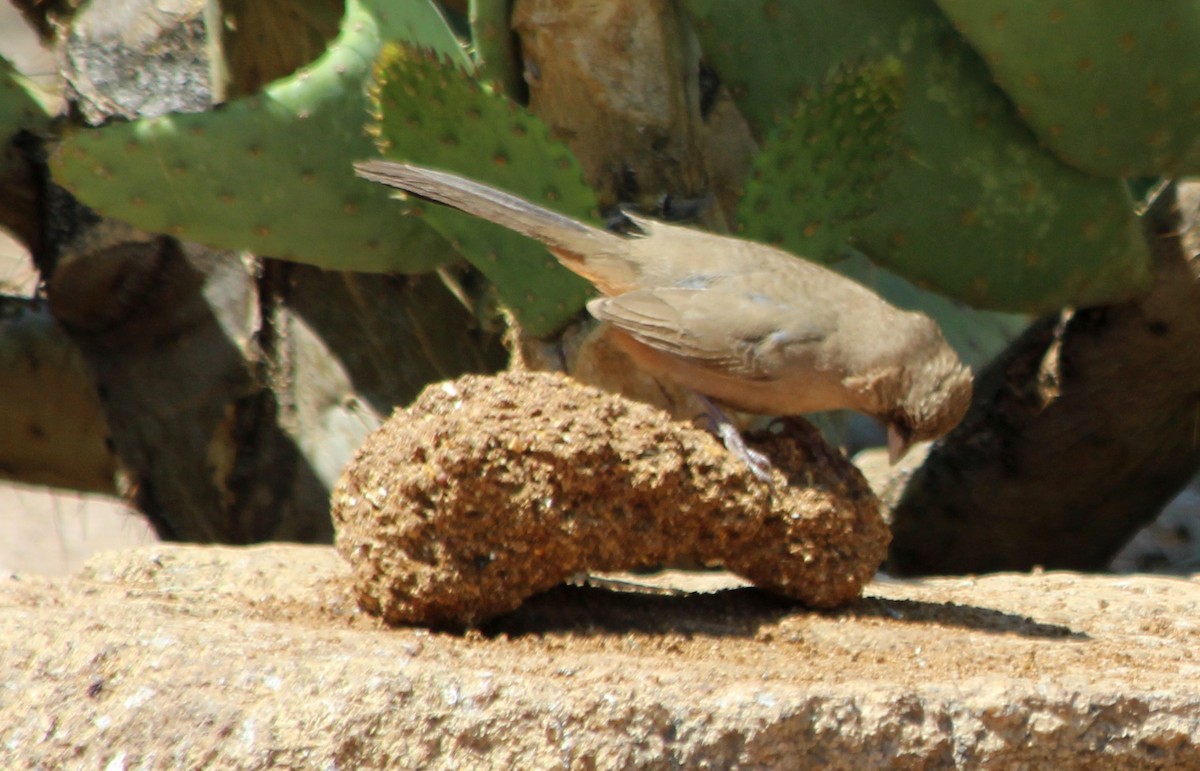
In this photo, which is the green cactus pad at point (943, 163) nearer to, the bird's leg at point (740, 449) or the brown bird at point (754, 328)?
the brown bird at point (754, 328)

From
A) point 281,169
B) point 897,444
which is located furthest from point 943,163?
point 281,169

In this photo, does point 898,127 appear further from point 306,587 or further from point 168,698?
point 168,698

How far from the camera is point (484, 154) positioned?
3.18 meters

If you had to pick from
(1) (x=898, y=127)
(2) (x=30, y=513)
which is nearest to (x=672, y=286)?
(1) (x=898, y=127)

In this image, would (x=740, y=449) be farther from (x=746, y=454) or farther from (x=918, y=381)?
(x=918, y=381)

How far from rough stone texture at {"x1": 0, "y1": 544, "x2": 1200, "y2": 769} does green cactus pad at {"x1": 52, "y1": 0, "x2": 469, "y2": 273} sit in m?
1.09

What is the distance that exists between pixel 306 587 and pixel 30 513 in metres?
6.37

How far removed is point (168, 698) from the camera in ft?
6.39

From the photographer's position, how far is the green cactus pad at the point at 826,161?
10.6 feet

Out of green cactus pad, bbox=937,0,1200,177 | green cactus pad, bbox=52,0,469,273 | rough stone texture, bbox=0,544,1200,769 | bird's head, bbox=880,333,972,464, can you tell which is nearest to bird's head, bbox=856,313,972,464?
bird's head, bbox=880,333,972,464

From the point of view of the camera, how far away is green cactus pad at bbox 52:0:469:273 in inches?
126

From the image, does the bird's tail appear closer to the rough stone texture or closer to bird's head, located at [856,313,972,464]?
bird's head, located at [856,313,972,464]

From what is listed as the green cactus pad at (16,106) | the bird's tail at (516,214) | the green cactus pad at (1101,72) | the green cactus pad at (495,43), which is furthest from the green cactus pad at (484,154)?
the green cactus pad at (16,106)

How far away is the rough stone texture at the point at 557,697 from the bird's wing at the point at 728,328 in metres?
0.53
